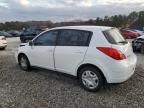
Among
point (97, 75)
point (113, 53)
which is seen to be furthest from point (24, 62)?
point (113, 53)

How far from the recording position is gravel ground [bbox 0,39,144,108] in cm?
444

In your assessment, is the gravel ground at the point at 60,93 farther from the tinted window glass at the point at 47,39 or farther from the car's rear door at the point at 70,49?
the tinted window glass at the point at 47,39

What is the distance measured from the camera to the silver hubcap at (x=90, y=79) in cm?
503

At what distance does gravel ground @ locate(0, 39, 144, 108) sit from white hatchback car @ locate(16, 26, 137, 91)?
0.36 m

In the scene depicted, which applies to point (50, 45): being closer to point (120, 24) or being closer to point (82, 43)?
point (82, 43)

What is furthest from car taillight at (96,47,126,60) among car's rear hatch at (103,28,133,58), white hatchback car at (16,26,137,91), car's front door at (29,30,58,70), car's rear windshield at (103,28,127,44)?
car's front door at (29,30,58,70)

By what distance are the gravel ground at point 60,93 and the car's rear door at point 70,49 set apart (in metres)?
0.55

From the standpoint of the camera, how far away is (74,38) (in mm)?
5461

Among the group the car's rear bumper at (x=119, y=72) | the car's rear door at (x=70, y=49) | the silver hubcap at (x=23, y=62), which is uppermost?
the car's rear door at (x=70, y=49)

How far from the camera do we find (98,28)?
5.21 m

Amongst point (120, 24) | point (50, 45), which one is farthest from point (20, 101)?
point (120, 24)

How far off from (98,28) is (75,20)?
36.2m

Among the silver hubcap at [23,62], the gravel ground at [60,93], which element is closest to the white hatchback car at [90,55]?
the gravel ground at [60,93]

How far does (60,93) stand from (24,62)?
2590 mm
